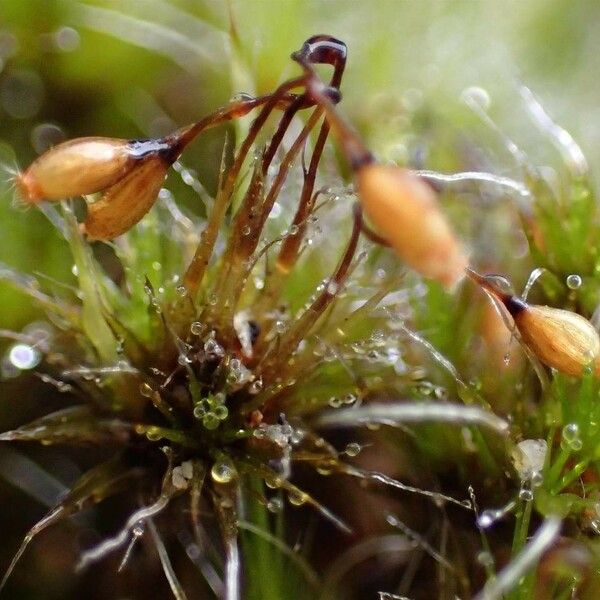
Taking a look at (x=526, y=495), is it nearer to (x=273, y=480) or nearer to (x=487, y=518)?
(x=487, y=518)

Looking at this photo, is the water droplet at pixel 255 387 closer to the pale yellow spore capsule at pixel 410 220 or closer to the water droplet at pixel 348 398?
the water droplet at pixel 348 398

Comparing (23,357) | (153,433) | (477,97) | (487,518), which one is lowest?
(487,518)

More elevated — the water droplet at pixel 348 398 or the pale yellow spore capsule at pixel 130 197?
the pale yellow spore capsule at pixel 130 197

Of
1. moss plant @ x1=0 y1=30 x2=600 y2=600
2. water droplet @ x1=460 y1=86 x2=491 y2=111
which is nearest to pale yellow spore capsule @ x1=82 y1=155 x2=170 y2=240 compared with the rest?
moss plant @ x1=0 y1=30 x2=600 y2=600

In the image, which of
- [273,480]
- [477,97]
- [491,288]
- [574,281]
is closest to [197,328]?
[273,480]

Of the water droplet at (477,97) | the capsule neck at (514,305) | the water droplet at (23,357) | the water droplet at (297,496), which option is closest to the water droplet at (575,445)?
the capsule neck at (514,305)

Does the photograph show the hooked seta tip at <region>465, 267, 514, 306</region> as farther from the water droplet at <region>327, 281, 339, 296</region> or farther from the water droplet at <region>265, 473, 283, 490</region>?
the water droplet at <region>265, 473, 283, 490</region>
